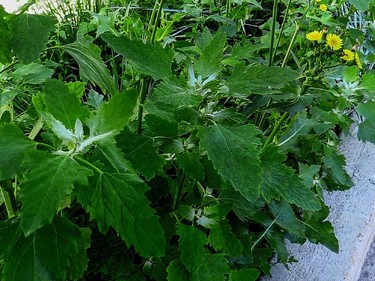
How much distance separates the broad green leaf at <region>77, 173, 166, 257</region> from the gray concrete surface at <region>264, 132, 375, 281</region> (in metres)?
0.84

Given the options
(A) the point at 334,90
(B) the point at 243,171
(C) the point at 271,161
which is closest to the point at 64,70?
(A) the point at 334,90

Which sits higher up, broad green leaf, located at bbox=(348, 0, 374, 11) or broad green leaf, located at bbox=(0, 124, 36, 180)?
broad green leaf, located at bbox=(0, 124, 36, 180)

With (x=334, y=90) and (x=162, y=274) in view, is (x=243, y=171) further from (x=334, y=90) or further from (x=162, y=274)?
(x=334, y=90)

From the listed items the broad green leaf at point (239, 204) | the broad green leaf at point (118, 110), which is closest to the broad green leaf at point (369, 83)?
the broad green leaf at point (239, 204)

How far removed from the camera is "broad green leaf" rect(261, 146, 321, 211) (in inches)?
33.6

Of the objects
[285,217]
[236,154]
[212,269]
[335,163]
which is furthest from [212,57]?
[335,163]

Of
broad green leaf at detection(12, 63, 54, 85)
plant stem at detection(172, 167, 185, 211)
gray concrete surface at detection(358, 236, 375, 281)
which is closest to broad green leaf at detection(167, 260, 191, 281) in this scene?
plant stem at detection(172, 167, 185, 211)

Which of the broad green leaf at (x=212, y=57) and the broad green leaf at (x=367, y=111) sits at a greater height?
the broad green leaf at (x=212, y=57)

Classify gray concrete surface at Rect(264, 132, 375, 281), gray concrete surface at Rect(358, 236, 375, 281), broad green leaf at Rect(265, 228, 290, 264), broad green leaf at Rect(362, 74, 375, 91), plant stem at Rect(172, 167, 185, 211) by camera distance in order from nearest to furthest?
plant stem at Rect(172, 167, 185, 211), broad green leaf at Rect(362, 74, 375, 91), broad green leaf at Rect(265, 228, 290, 264), gray concrete surface at Rect(264, 132, 375, 281), gray concrete surface at Rect(358, 236, 375, 281)

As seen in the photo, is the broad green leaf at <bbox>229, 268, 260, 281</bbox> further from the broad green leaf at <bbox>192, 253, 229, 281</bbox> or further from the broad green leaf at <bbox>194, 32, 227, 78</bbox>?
the broad green leaf at <bbox>194, 32, 227, 78</bbox>

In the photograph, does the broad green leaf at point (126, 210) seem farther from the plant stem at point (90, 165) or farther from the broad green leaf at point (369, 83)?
the broad green leaf at point (369, 83)

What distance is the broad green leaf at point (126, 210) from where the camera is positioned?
1.94ft

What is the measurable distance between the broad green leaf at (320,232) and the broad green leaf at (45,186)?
0.82 meters

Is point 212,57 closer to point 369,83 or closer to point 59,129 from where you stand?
point 59,129
